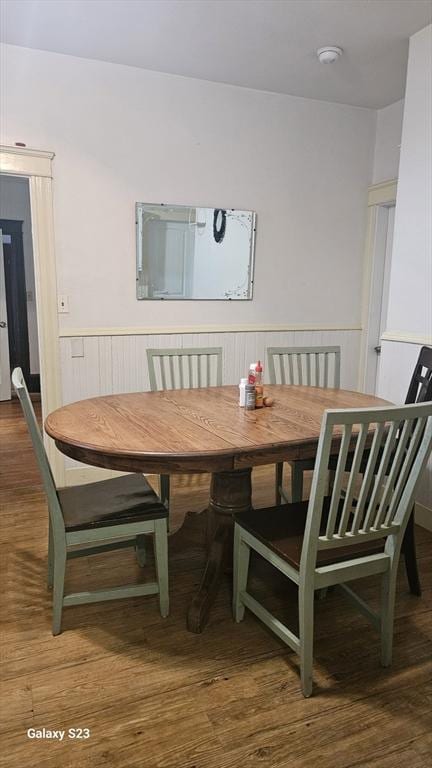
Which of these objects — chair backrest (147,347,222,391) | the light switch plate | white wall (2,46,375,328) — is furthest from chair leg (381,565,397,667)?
the light switch plate

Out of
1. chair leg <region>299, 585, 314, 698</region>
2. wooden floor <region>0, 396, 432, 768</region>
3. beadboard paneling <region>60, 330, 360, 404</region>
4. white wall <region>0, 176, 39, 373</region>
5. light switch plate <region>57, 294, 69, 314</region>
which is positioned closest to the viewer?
wooden floor <region>0, 396, 432, 768</region>

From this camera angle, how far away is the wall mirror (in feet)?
10.9

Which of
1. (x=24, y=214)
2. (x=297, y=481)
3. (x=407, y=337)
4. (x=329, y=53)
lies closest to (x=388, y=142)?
(x=329, y=53)

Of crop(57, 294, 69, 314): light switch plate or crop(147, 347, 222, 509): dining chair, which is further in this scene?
crop(57, 294, 69, 314): light switch plate

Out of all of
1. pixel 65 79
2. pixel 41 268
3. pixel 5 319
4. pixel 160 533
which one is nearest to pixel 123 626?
pixel 160 533

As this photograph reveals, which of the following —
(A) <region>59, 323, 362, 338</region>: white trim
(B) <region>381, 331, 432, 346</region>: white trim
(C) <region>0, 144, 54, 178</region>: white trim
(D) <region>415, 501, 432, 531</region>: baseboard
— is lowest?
(D) <region>415, 501, 432, 531</region>: baseboard

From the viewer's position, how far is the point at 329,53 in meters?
2.88

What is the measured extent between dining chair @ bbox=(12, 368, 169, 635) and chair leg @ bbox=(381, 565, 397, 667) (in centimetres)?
78

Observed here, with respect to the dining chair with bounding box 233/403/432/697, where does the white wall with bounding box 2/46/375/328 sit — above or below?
above

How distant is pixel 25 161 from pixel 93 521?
2.23m

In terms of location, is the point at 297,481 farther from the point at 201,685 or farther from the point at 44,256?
the point at 44,256

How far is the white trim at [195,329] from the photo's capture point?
322 centimetres

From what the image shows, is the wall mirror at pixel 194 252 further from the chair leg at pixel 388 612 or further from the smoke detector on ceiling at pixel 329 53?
the chair leg at pixel 388 612

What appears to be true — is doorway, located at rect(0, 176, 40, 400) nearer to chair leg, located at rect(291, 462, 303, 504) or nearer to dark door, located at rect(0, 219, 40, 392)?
dark door, located at rect(0, 219, 40, 392)
